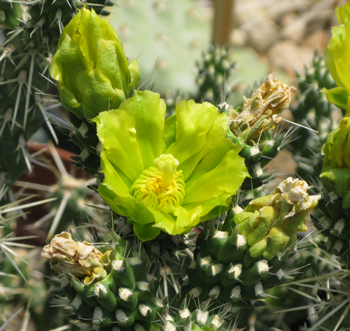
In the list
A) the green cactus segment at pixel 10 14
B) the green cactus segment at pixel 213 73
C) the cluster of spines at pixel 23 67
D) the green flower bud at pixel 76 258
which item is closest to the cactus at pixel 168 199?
the green flower bud at pixel 76 258

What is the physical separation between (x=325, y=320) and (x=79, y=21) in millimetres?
829

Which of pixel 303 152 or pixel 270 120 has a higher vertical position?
pixel 270 120

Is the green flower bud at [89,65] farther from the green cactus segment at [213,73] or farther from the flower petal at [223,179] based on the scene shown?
the green cactus segment at [213,73]

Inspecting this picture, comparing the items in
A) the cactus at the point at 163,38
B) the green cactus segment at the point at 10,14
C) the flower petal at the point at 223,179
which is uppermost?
the green cactus segment at the point at 10,14

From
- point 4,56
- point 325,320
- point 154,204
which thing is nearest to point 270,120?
point 154,204

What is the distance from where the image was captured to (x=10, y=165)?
138 cm

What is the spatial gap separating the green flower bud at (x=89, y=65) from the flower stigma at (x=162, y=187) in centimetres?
14

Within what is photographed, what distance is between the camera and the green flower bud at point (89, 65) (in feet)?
2.80

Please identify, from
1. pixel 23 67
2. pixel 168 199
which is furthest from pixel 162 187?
pixel 23 67

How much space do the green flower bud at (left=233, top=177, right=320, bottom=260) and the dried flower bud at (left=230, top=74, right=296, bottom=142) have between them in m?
0.15

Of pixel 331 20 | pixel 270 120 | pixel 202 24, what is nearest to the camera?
pixel 270 120

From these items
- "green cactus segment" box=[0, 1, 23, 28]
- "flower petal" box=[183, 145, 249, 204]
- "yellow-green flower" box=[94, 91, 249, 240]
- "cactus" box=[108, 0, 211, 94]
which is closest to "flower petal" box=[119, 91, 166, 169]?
"yellow-green flower" box=[94, 91, 249, 240]

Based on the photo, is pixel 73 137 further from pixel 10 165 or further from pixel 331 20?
pixel 331 20

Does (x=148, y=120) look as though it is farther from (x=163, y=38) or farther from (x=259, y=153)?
(x=163, y=38)
